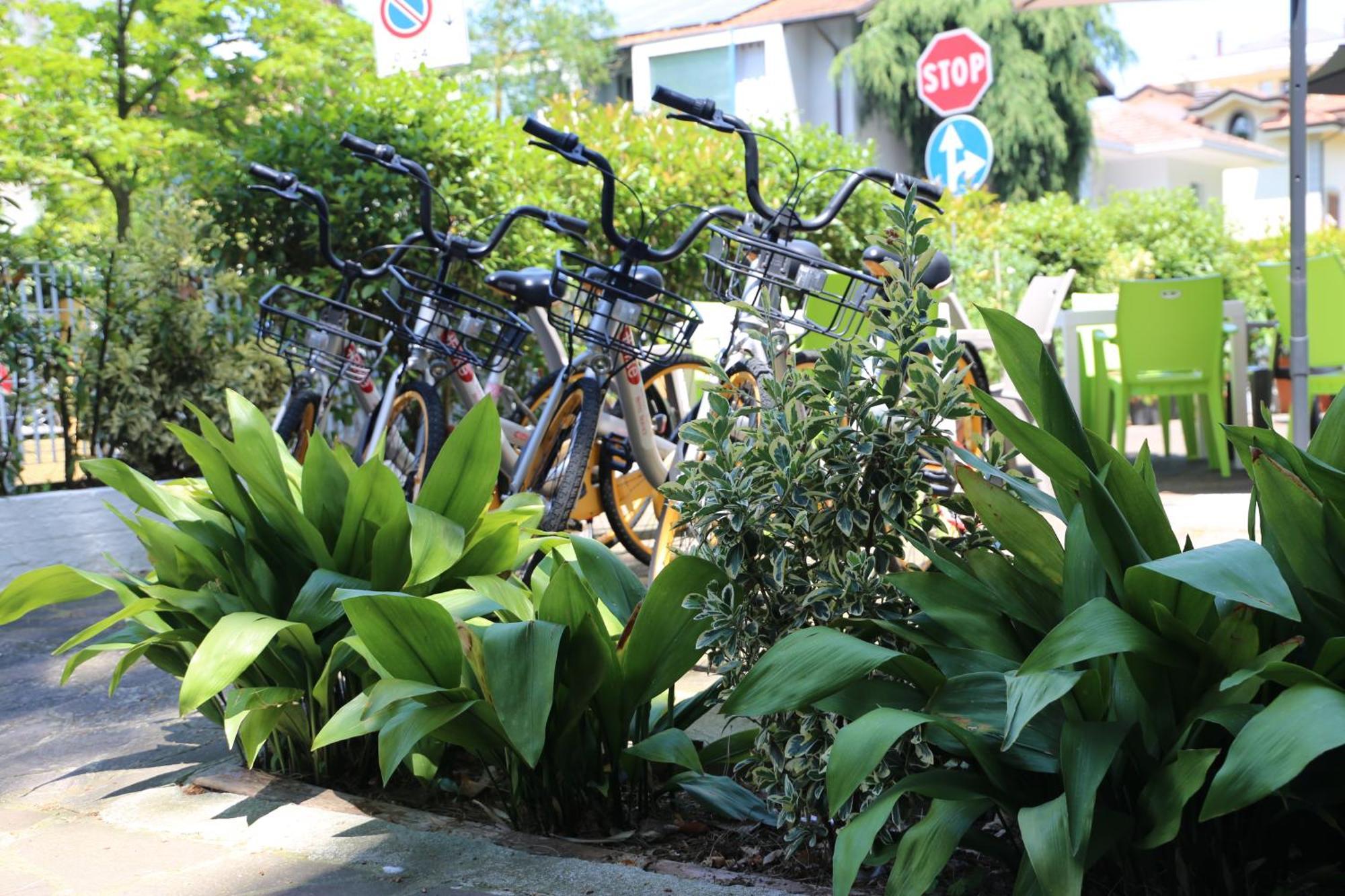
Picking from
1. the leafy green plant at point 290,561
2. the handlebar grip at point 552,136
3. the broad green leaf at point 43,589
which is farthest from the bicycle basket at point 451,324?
the broad green leaf at point 43,589

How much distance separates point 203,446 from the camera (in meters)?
2.63

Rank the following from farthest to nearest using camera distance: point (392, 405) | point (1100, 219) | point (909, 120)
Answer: point (909, 120)
point (1100, 219)
point (392, 405)

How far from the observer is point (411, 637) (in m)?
2.12

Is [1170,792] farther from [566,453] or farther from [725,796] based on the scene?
[566,453]

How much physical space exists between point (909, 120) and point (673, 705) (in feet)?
92.8

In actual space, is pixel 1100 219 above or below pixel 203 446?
above

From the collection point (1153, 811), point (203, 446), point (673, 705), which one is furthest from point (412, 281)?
point (1153, 811)

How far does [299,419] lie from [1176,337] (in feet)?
14.7

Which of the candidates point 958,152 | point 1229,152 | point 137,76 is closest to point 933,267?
point 958,152

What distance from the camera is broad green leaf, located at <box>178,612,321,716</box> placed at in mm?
2213

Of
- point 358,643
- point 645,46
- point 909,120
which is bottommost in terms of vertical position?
point 358,643

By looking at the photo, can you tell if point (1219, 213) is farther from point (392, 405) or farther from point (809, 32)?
point (809, 32)

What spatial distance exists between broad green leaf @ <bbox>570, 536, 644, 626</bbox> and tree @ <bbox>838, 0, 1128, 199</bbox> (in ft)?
89.5

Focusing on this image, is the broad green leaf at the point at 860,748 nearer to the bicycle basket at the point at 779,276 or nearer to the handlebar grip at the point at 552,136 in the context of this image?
the bicycle basket at the point at 779,276
